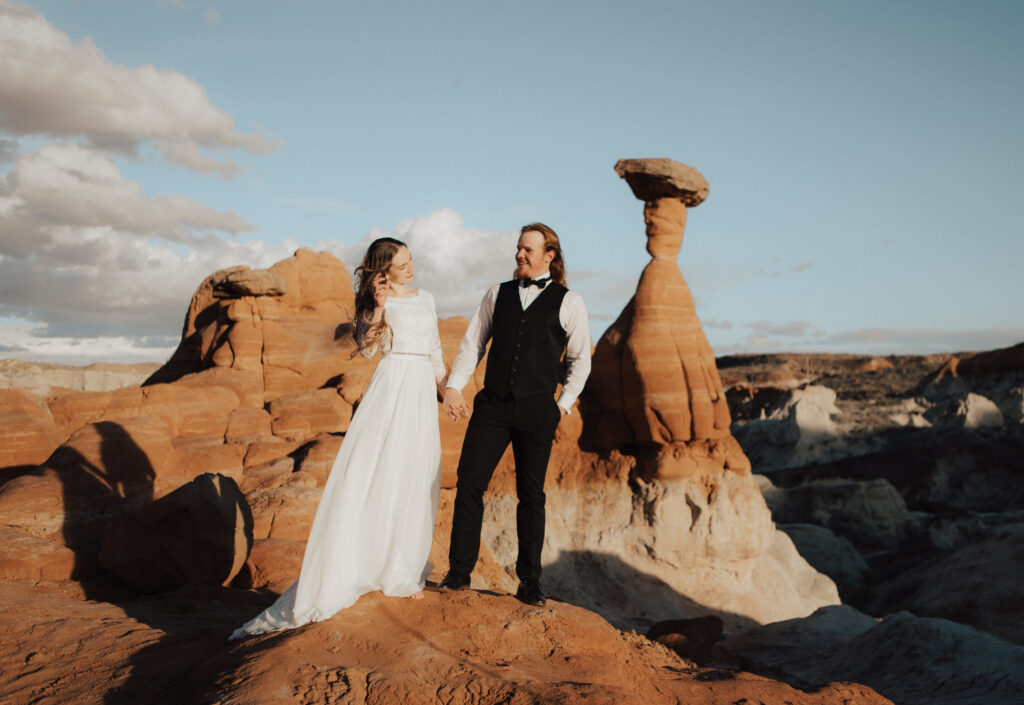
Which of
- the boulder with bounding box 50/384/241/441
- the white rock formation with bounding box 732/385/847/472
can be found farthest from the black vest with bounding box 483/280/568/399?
the white rock formation with bounding box 732/385/847/472

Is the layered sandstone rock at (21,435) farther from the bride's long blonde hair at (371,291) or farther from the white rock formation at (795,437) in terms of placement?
Answer: the white rock formation at (795,437)

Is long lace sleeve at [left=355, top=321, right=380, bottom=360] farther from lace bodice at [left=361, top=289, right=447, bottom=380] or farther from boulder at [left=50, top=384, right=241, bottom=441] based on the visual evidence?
boulder at [left=50, top=384, right=241, bottom=441]

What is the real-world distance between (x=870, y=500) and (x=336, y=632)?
27019 mm

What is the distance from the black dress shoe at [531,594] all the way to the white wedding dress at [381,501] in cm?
59

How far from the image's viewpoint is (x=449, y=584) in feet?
13.8

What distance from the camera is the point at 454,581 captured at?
13.8 ft

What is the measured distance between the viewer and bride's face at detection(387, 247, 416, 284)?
13.8ft

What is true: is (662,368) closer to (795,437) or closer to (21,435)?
(21,435)

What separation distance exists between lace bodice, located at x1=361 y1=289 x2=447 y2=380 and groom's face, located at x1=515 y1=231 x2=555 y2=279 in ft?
2.05

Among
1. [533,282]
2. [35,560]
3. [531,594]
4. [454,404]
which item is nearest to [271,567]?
[35,560]

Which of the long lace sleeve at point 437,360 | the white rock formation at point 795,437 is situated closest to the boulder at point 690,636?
the long lace sleeve at point 437,360

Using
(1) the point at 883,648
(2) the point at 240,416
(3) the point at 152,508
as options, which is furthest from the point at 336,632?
(2) the point at 240,416

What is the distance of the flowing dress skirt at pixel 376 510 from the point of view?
3.81 meters

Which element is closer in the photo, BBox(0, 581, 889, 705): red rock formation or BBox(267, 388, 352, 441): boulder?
BBox(0, 581, 889, 705): red rock formation
